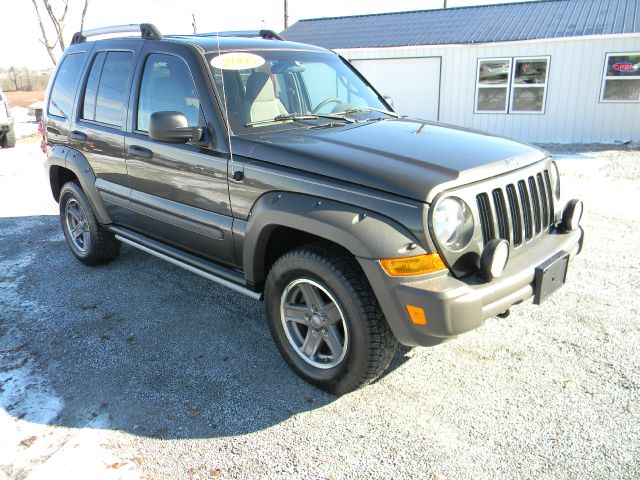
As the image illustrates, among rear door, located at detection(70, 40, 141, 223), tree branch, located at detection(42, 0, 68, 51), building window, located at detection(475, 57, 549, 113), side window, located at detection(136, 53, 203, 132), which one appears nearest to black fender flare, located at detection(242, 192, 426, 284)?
side window, located at detection(136, 53, 203, 132)

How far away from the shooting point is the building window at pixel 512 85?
1404 cm

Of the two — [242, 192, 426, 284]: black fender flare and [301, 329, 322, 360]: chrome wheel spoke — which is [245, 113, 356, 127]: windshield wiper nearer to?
[242, 192, 426, 284]: black fender flare

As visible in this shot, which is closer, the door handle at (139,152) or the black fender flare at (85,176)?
the door handle at (139,152)

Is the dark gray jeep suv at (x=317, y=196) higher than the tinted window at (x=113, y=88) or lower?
lower

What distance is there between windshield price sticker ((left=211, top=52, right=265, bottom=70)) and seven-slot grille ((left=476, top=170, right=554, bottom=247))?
6.12ft

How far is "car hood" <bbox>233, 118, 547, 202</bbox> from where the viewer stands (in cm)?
259

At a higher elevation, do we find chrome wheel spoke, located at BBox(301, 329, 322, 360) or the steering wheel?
the steering wheel

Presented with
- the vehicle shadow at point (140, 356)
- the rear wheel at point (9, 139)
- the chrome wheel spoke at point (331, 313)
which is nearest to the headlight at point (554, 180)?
the vehicle shadow at point (140, 356)

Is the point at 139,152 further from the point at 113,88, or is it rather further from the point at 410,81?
the point at 410,81

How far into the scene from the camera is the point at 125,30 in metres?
4.20

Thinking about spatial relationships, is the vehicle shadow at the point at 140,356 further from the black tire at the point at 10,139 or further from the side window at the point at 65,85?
the black tire at the point at 10,139

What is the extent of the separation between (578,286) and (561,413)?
196cm

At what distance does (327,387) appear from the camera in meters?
2.99

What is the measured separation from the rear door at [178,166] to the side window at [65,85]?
124 centimetres
